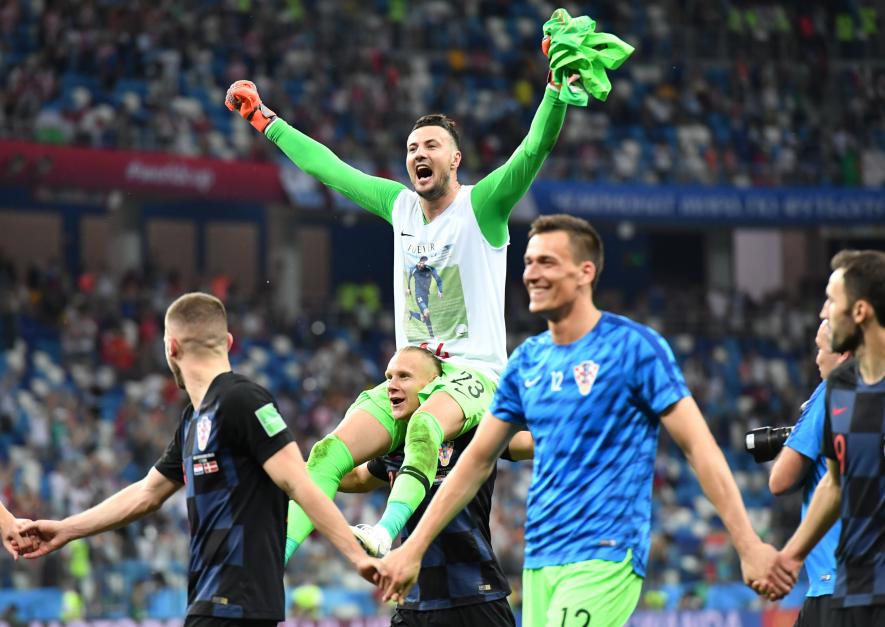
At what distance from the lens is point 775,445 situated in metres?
7.82

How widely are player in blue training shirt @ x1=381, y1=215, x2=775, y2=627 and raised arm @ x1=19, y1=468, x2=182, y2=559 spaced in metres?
1.85

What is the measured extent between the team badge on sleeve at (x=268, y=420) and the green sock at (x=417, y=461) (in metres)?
1.39

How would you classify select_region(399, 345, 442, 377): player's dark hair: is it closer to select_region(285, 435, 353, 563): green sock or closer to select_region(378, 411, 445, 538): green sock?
select_region(378, 411, 445, 538): green sock

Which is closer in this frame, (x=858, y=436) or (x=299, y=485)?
(x=858, y=436)

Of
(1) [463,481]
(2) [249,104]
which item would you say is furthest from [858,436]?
(2) [249,104]

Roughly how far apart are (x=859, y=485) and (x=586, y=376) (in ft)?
3.74

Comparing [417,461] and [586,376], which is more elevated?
[586,376]

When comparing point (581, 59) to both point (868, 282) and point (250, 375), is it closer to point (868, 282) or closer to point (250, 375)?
point (868, 282)

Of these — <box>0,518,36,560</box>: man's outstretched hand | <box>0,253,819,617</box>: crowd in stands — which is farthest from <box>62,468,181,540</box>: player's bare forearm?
<box>0,253,819,617</box>: crowd in stands

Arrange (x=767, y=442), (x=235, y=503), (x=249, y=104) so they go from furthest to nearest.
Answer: (x=249, y=104) → (x=767, y=442) → (x=235, y=503)

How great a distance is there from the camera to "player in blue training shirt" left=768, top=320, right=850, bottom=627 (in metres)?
6.74

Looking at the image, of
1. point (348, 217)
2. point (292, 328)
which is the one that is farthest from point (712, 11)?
point (292, 328)

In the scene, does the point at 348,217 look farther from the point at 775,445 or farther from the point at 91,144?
the point at 775,445

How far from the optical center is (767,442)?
7.79 meters
